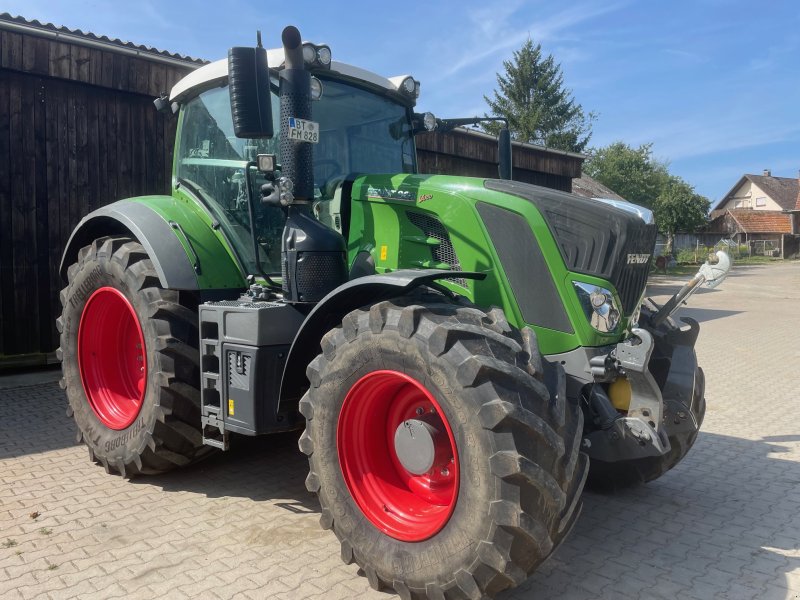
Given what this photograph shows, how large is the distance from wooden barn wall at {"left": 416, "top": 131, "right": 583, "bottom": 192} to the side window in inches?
223

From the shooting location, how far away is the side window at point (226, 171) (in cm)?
429

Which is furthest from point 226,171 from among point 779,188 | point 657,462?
point 779,188

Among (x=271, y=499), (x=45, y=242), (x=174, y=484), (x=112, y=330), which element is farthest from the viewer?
(x=45, y=242)

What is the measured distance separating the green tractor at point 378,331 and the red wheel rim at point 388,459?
0.01 m

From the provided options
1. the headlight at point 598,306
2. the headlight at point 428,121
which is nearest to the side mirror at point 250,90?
the headlight at point 598,306

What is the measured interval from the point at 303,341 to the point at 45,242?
223 inches

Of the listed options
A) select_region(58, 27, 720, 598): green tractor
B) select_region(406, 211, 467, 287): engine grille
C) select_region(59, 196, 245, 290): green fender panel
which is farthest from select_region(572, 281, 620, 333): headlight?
select_region(59, 196, 245, 290): green fender panel

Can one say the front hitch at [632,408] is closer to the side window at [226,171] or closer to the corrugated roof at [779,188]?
the side window at [226,171]

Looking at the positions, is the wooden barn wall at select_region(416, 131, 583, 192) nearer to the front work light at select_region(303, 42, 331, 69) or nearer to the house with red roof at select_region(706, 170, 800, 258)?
the front work light at select_region(303, 42, 331, 69)

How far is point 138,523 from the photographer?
378cm

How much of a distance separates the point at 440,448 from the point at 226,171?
254 centimetres

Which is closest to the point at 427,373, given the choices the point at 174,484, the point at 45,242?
the point at 174,484

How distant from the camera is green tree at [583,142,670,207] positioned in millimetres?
51531

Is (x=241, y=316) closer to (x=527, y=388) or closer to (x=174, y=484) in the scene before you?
(x=174, y=484)
